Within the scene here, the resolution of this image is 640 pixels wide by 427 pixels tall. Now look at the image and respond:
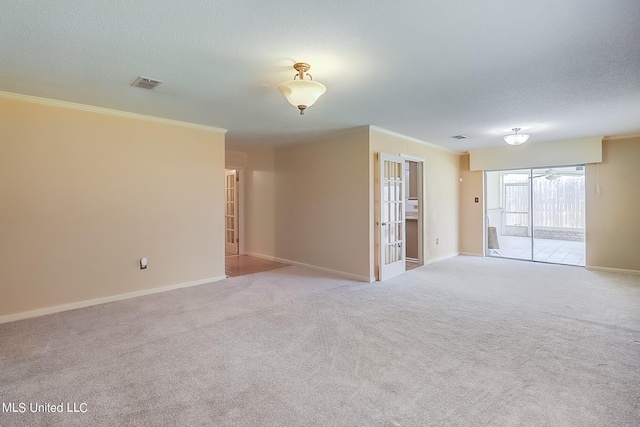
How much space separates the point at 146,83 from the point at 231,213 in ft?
15.7

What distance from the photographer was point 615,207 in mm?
5543

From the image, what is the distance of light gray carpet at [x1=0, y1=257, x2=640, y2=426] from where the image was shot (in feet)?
6.09

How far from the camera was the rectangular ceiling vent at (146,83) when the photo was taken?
296 cm

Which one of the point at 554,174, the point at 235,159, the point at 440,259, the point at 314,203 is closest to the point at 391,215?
the point at 314,203

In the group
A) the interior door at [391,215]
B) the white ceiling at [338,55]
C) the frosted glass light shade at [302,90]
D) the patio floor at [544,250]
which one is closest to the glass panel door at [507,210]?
the patio floor at [544,250]

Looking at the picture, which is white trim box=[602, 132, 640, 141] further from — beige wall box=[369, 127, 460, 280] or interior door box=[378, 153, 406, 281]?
interior door box=[378, 153, 406, 281]

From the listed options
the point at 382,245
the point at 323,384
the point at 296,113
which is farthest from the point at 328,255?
the point at 323,384

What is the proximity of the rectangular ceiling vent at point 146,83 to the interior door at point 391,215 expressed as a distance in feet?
10.4

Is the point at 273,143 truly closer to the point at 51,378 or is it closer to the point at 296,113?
the point at 296,113

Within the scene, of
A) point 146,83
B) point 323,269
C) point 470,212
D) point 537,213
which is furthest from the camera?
point 537,213

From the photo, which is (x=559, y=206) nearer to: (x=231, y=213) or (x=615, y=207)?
(x=615, y=207)

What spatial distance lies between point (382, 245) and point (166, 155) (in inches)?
138

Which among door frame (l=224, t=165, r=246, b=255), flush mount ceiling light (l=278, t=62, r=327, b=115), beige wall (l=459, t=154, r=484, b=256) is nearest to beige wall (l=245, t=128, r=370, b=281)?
door frame (l=224, t=165, r=246, b=255)

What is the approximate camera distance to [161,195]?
14.4 feet
